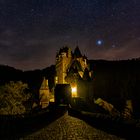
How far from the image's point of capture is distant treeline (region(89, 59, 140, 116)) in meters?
106

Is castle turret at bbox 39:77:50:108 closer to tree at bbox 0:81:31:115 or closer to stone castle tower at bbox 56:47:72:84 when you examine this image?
stone castle tower at bbox 56:47:72:84

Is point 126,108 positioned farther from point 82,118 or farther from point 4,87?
point 82,118

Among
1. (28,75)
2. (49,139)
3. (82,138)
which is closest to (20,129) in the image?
(49,139)

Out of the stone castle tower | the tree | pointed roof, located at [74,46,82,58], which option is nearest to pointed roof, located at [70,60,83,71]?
the stone castle tower

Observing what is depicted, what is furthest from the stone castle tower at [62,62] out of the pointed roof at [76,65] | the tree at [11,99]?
the tree at [11,99]

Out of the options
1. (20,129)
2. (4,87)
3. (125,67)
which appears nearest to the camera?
(20,129)

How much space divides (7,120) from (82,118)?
11.4 m

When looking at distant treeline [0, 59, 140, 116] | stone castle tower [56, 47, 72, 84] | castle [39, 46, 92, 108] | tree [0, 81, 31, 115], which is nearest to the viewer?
tree [0, 81, 31, 115]

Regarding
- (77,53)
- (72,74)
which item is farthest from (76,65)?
(77,53)

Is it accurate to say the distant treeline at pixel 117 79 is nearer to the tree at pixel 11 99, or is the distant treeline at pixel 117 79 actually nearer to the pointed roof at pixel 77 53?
the pointed roof at pixel 77 53

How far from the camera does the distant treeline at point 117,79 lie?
10556 cm

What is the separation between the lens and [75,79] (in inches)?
2215

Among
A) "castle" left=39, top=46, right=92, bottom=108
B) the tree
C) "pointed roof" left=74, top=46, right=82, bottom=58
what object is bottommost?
the tree

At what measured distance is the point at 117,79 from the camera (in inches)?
4838
